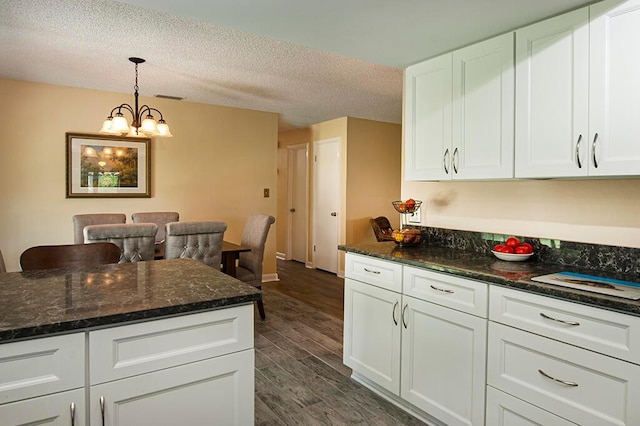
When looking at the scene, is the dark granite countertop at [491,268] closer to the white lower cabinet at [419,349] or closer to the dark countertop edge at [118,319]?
the white lower cabinet at [419,349]

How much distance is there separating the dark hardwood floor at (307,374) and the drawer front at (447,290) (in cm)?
73

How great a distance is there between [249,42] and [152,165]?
7.84ft

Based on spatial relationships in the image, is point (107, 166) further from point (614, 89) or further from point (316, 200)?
point (614, 89)

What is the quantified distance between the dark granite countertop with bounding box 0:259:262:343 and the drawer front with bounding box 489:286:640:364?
1.08 m

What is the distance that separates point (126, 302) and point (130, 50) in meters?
2.54

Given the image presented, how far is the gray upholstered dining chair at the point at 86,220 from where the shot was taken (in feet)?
12.1

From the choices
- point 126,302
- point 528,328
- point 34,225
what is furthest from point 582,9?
point 34,225

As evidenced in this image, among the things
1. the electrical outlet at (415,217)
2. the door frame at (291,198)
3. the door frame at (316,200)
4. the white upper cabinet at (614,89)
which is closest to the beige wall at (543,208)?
the electrical outlet at (415,217)

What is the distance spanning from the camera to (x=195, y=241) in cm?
333

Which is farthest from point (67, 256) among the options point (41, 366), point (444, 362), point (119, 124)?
point (444, 362)

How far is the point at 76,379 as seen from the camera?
119cm

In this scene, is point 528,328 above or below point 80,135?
below

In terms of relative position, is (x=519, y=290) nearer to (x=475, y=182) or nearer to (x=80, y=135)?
(x=475, y=182)

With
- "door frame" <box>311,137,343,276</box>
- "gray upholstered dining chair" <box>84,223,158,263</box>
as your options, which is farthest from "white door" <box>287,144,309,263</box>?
"gray upholstered dining chair" <box>84,223,158,263</box>
